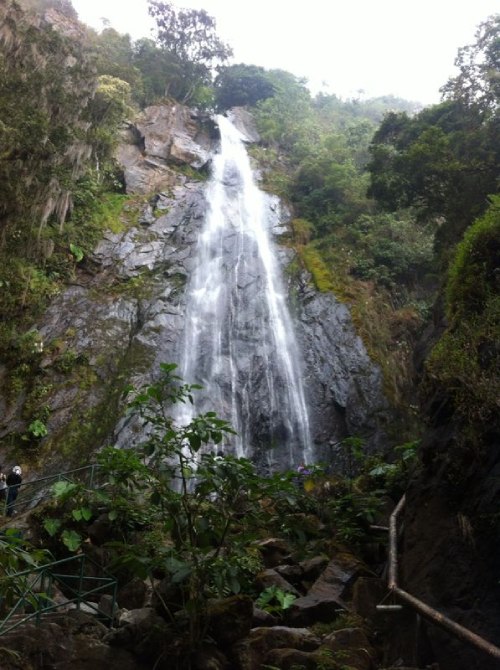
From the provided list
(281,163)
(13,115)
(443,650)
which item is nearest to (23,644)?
(443,650)

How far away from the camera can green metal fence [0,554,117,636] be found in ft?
10.5

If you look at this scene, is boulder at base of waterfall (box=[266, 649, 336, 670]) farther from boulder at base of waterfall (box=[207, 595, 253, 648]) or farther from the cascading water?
the cascading water

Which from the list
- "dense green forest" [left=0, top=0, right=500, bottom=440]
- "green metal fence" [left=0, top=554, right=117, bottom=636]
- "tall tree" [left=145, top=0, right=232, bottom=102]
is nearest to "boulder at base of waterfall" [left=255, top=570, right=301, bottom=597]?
"green metal fence" [left=0, top=554, right=117, bottom=636]

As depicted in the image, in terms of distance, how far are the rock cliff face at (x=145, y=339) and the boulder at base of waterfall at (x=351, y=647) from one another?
298 inches

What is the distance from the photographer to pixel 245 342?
595 inches

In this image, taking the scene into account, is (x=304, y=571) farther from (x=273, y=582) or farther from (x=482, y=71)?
(x=482, y=71)

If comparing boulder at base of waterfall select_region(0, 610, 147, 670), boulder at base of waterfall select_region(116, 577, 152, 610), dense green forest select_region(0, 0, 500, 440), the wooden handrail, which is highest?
dense green forest select_region(0, 0, 500, 440)

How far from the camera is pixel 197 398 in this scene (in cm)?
1333

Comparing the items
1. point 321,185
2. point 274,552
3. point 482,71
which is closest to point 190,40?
point 321,185

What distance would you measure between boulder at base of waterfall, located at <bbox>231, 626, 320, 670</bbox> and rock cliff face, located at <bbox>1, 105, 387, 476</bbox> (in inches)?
297

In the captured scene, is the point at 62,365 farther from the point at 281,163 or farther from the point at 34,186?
the point at 281,163

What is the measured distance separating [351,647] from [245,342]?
10904 mm

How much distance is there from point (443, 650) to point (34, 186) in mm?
12019

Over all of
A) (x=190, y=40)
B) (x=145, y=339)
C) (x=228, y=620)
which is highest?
(x=190, y=40)
